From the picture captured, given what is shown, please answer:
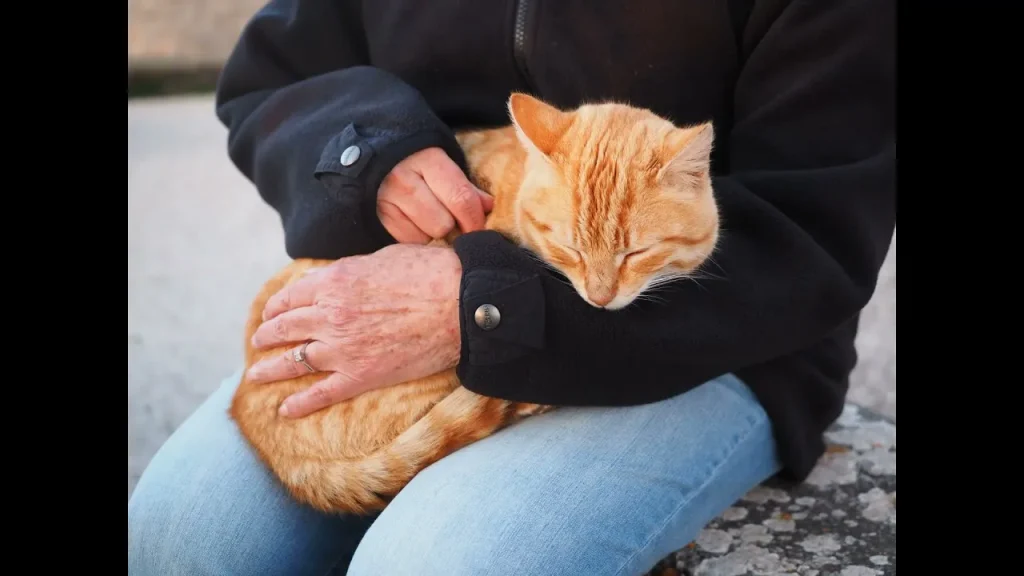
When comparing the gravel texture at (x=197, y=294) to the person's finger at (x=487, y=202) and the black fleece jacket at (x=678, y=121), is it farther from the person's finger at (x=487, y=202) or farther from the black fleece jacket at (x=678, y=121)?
the person's finger at (x=487, y=202)

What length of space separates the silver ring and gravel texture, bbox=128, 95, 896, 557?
2.54 ft

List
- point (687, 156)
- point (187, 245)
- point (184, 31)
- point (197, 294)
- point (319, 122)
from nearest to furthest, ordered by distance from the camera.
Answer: point (687, 156) → point (319, 122) → point (197, 294) → point (187, 245) → point (184, 31)

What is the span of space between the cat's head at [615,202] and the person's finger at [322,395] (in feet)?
1.29

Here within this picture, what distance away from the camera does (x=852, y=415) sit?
183cm

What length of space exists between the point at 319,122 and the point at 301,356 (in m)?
0.44

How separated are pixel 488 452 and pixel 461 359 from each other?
0.49ft

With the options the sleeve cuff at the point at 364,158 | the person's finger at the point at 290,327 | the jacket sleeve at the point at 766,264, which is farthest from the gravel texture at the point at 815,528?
the sleeve cuff at the point at 364,158

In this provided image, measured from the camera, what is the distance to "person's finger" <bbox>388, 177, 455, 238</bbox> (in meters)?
1.37

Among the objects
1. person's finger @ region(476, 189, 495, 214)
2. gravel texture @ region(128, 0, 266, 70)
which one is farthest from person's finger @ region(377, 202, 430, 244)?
gravel texture @ region(128, 0, 266, 70)

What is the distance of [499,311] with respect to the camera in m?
1.17

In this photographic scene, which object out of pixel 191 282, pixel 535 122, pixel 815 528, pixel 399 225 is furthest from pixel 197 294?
pixel 815 528

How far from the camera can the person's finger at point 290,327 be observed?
1.32 meters

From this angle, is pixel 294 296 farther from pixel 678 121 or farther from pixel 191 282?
pixel 191 282

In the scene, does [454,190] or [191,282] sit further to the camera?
[191,282]
